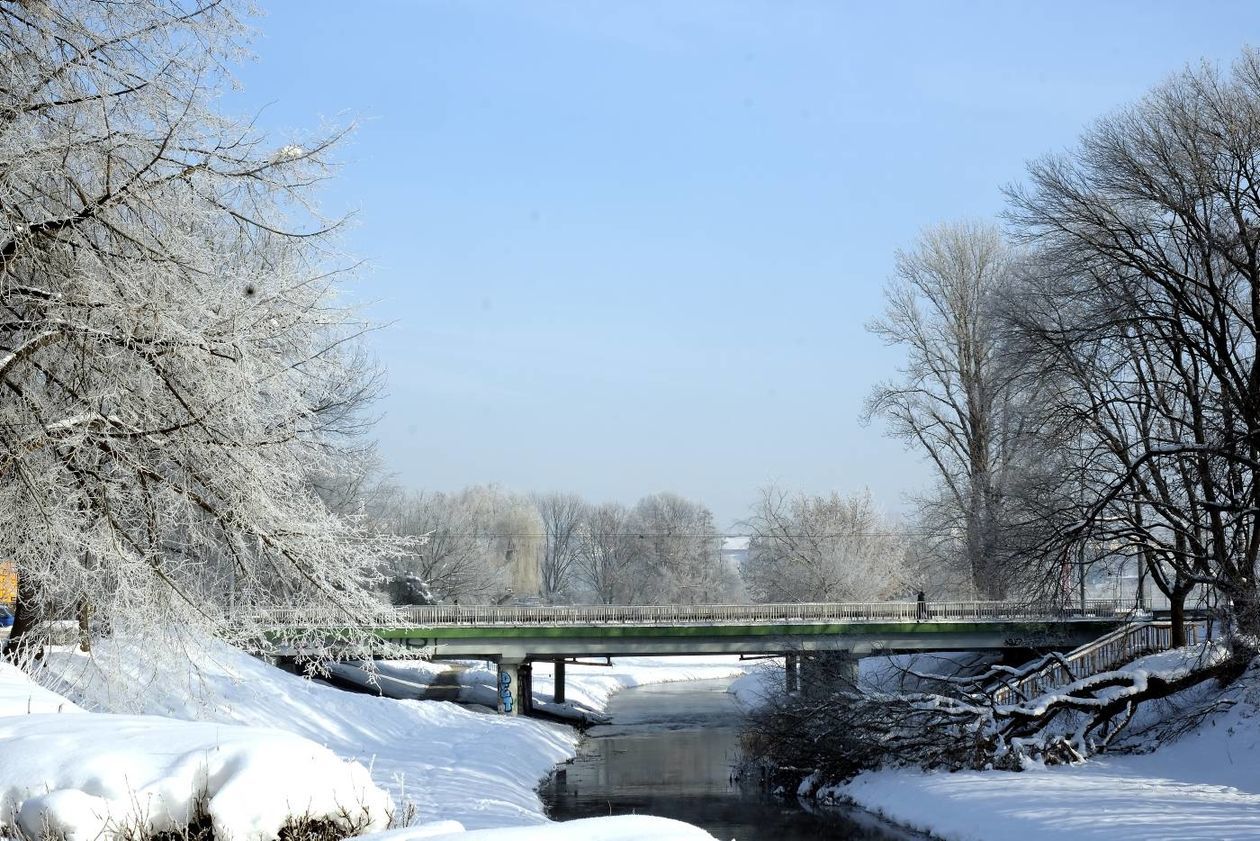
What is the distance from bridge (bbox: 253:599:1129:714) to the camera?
40094 millimetres

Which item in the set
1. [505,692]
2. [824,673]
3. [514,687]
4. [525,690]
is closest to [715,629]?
[514,687]

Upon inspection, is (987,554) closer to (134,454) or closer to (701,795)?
(701,795)

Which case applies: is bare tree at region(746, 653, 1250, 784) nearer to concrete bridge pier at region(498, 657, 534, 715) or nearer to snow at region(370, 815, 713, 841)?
concrete bridge pier at region(498, 657, 534, 715)

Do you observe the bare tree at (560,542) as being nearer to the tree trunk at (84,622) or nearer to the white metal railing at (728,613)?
the white metal railing at (728,613)

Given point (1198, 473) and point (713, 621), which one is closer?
point (1198, 473)

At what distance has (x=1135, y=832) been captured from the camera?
17.0 m

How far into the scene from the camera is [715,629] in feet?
134

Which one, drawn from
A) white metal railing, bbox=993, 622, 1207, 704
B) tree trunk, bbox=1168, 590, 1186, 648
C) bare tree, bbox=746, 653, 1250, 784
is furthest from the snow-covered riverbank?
tree trunk, bbox=1168, 590, 1186, 648

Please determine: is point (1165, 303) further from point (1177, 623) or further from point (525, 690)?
point (525, 690)

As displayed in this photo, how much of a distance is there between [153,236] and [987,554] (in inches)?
976

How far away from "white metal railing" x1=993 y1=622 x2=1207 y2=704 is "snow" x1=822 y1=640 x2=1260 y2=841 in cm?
284

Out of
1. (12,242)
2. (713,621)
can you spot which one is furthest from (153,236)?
(713,621)

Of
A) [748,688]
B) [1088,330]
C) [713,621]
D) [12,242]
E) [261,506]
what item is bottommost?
[748,688]

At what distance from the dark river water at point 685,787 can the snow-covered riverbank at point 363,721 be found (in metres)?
1.03
